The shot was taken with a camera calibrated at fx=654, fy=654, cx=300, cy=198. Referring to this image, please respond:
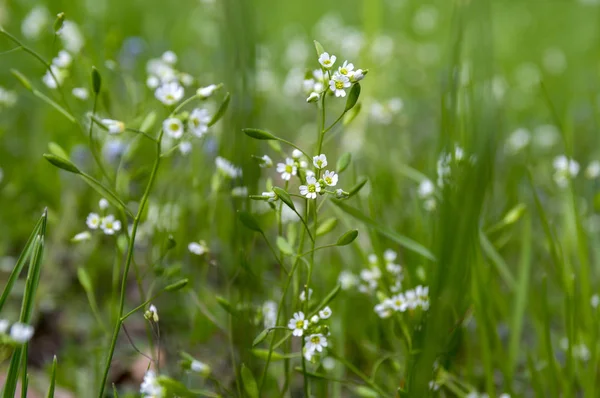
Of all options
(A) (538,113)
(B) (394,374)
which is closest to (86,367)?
(B) (394,374)

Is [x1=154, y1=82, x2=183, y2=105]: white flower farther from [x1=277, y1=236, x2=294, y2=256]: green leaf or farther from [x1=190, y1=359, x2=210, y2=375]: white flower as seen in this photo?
[x1=190, y1=359, x2=210, y2=375]: white flower

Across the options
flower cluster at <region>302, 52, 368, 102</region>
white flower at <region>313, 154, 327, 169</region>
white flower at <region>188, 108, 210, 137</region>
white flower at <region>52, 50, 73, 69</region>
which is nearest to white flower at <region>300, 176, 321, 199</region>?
white flower at <region>313, 154, 327, 169</region>

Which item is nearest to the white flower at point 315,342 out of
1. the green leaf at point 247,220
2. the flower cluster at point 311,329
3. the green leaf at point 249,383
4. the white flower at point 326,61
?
the flower cluster at point 311,329

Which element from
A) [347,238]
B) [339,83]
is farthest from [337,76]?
[347,238]

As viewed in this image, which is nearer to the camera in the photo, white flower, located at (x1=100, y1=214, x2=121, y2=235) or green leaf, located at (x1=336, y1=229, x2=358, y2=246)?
green leaf, located at (x1=336, y1=229, x2=358, y2=246)

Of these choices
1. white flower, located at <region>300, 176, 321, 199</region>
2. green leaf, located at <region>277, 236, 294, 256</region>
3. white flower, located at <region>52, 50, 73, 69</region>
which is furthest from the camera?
white flower, located at <region>52, 50, 73, 69</region>

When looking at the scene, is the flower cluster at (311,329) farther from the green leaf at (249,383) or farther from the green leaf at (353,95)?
the green leaf at (353,95)

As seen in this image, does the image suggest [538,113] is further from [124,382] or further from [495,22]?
[124,382]
